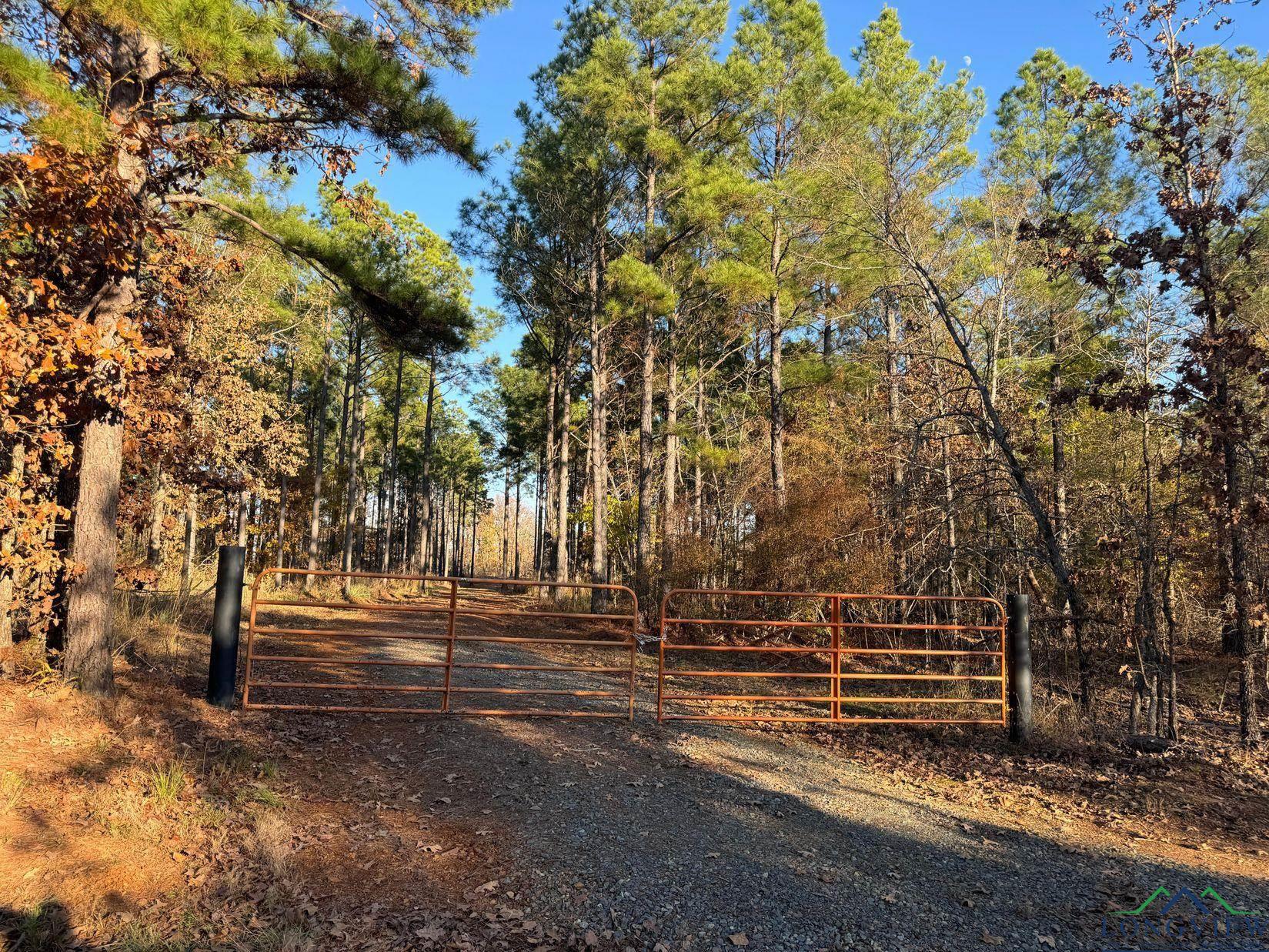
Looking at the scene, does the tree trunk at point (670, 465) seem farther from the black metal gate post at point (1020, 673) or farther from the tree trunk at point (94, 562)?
the tree trunk at point (94, 562)

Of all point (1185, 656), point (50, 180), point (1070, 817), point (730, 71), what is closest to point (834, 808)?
point (1070, 817)

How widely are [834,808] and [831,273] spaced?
12.7 metres

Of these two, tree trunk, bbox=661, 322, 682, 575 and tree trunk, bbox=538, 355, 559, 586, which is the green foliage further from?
tree trunk, bbox=538, 355, 559, 586

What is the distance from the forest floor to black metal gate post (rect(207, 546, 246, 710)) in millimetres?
222

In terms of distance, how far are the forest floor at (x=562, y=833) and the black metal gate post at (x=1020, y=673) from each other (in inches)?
8.9

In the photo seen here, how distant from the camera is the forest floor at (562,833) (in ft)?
11.8

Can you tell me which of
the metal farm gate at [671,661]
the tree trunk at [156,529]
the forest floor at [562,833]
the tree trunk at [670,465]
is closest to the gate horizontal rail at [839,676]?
the metal farm gate at [671,661]

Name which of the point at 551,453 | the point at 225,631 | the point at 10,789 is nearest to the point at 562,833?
the point at 10,789

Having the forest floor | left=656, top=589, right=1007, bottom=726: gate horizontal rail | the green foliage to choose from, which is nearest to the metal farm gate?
left=656, top=589, right=1007, bottom=726: gate horizontal rail

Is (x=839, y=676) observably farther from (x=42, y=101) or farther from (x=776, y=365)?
(x=776, y=365)

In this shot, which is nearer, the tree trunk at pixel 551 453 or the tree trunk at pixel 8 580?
the tree trunk at pixel 8 580

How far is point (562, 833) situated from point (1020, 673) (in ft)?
16.9

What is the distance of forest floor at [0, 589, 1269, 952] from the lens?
359 centimetres

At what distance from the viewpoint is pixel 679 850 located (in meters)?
4.56
